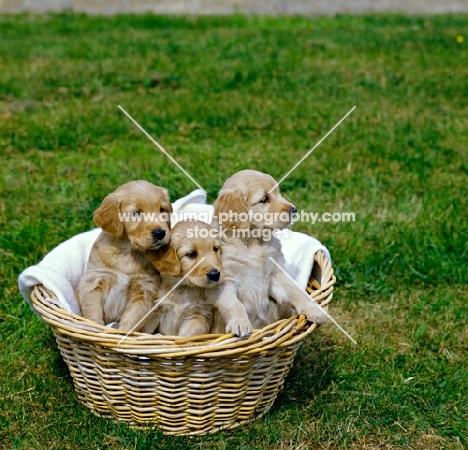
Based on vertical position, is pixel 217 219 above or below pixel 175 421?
above

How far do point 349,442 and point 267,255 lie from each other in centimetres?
113

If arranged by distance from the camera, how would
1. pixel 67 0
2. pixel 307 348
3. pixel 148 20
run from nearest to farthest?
pixel 307 348 < pixel 148 20 < pixel 67 0

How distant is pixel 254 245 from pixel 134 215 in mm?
723

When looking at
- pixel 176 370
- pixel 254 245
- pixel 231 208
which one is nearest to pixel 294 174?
pixel 254 245

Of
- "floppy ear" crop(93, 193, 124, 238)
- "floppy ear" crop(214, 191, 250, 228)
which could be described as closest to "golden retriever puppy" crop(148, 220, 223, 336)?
"floppy ear" crop(214, 191, 250, 228)

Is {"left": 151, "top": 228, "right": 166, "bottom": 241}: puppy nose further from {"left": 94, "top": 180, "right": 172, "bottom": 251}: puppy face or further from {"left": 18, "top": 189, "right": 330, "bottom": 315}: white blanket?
{"left": 18, "top": 189, "right": 330, "bottom": 315}: white blanket

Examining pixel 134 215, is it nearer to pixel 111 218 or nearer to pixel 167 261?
pixel 111 218

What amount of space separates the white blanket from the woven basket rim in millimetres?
329

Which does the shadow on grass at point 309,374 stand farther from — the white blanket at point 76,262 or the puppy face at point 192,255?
the puppy face at point 192,255

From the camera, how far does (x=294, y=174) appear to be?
6680mm

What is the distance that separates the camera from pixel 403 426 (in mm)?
3811

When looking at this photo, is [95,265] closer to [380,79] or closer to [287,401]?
[287,401]

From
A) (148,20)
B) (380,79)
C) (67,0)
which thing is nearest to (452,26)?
(380,79)

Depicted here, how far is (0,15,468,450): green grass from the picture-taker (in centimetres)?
386
